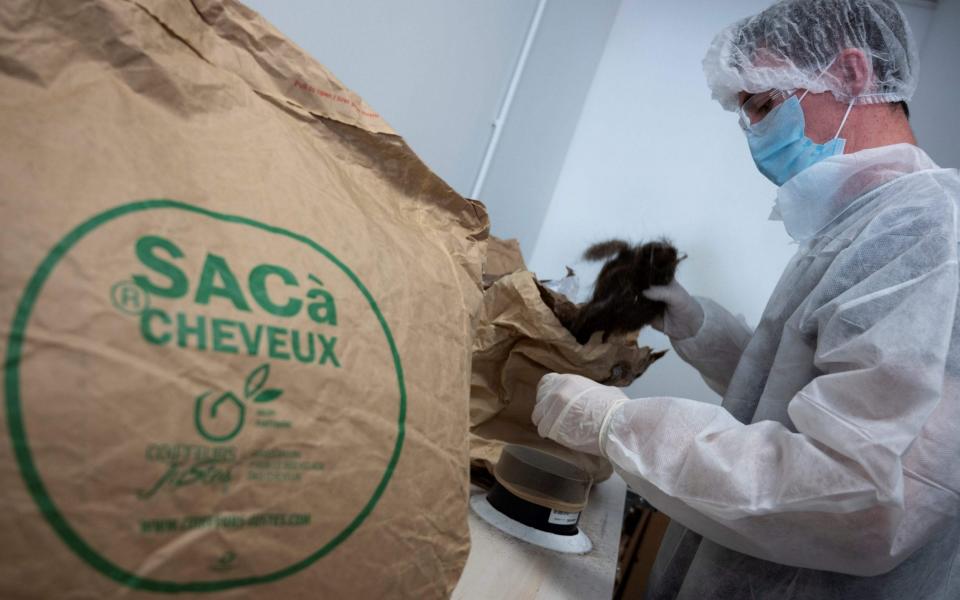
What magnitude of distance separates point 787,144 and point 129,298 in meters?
1.06

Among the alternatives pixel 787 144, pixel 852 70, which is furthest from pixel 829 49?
pixel 787 144

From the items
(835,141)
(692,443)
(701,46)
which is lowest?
(692,443)

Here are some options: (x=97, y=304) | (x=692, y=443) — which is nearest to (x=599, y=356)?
(x=692, y=443)

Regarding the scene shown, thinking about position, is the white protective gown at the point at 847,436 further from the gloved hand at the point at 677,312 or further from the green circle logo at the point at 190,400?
the green circle logo at the point at 190,400

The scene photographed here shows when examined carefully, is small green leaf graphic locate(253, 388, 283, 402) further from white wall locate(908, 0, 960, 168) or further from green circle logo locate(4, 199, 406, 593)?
white wall locate(908, 0, 960, 168)

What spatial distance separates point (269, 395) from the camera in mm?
364

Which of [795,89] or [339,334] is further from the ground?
[795,89]

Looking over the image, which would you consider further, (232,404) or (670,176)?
(670,176)

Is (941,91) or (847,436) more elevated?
(941,91)

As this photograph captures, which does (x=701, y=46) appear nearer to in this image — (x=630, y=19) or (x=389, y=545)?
(x=630, y=19)

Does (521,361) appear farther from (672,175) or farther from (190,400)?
(672,175)

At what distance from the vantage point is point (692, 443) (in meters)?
0.73

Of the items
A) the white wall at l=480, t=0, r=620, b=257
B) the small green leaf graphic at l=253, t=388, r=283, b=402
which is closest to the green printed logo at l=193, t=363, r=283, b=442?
the small green leaf graphic at l=253, t=388, r=283, b=402

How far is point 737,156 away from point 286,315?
67.8 inches
